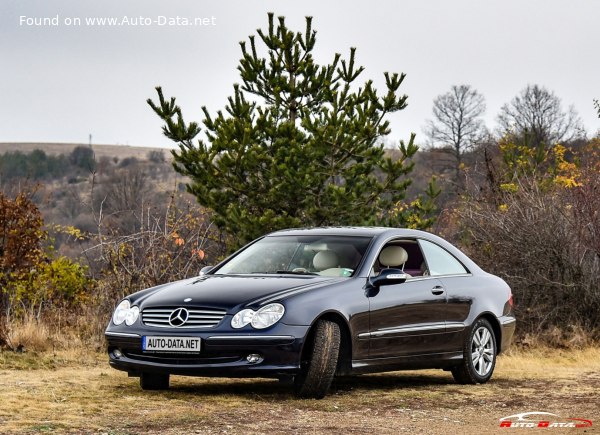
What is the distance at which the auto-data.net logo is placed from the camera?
30.6ft

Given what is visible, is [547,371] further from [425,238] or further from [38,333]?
[38,333]

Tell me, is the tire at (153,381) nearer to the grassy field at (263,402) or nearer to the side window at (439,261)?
the grassy field at (263,402)

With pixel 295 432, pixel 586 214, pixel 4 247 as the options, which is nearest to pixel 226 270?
pixel 295 432

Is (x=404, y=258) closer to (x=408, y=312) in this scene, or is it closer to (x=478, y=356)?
(x=408, y=312)

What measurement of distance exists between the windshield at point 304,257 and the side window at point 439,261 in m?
0.93

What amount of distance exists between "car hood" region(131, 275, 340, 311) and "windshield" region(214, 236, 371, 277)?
0.31m

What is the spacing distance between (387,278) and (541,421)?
2185 millimetres

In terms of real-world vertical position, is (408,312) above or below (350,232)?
below

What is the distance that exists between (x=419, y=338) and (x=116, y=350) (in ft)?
→ 9.83

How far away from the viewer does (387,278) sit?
11.1 m

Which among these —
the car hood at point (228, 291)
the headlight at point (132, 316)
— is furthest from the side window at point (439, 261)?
the headlight at point (132, 316)

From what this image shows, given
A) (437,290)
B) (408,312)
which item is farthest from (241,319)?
(437,290)

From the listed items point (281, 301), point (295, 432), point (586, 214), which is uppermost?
point (586, 214)

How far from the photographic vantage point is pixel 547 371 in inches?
568
